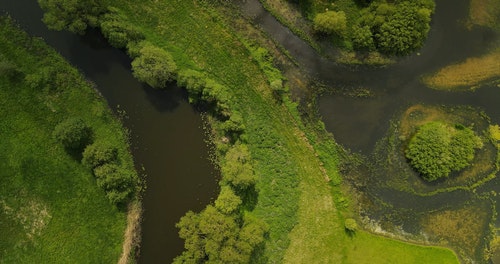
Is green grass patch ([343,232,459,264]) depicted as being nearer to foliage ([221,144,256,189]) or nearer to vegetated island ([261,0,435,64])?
foliage ([221,144,256,189])

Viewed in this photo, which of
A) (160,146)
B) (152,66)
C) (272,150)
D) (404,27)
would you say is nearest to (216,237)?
(272,150)


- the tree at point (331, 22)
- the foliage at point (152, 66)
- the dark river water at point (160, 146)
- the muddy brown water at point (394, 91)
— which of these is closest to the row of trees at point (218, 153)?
the foliage at point (152, 66)

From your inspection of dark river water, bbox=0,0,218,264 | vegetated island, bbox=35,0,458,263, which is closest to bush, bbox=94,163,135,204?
dark river water, bbox=0,0,218,264

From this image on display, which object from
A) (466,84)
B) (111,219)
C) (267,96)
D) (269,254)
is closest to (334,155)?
(267,96)

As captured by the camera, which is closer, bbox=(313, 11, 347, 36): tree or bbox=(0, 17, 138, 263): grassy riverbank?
bbox=(0, 17, 138, 263): grassy riverbank

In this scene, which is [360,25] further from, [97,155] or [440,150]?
[97,155]
